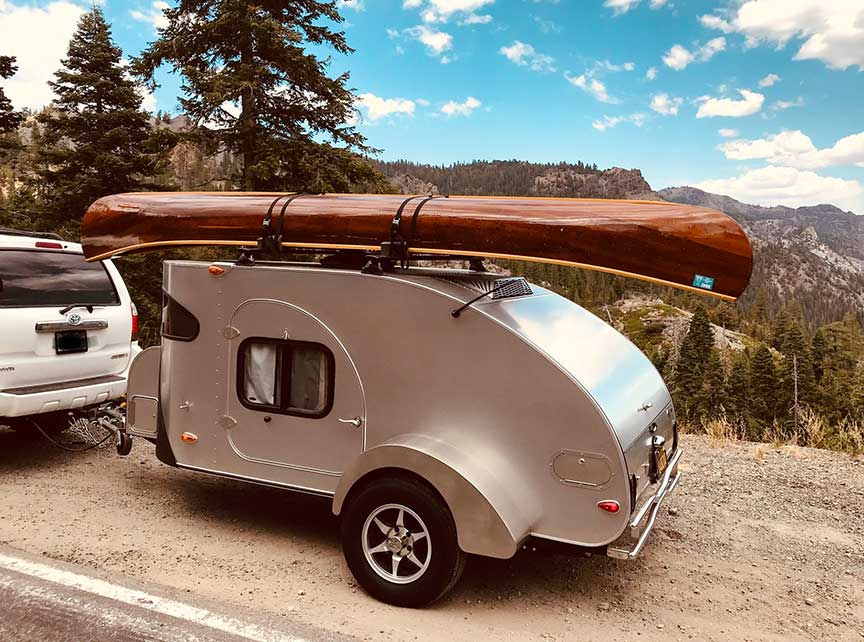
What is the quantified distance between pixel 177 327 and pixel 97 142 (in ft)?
73.1

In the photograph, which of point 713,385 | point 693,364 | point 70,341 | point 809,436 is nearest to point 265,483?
point 70,341

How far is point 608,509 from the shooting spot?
12.3 ft

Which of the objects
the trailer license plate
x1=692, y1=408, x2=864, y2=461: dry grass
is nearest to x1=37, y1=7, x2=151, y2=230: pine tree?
x1=692, y1=408, x2=864, y2=461: dry grass

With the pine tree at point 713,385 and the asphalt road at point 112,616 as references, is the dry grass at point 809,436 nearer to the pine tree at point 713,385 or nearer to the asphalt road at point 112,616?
the asphalt road at point 112,616

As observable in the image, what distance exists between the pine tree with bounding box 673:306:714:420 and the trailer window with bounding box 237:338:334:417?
70182mm

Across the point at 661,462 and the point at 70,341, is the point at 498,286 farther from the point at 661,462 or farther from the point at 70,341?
the point at 70,341

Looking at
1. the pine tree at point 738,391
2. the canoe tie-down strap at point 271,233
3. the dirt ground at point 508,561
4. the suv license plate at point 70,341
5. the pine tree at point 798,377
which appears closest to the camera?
the dirt ground at point 508,561

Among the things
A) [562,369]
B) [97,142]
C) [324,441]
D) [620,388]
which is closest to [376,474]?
[324,441]

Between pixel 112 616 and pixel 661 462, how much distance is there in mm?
3496

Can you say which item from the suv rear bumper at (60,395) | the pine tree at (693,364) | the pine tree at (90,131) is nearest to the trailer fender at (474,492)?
the suv rear bumper at (60,395)

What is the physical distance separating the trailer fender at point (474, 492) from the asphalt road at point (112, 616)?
3.02ft

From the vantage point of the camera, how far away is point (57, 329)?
19.8ft

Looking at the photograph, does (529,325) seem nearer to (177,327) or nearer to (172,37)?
(177,327)

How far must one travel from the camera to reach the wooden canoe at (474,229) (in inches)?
144
